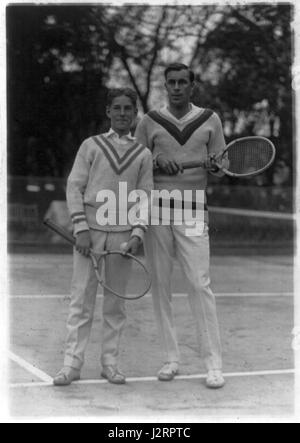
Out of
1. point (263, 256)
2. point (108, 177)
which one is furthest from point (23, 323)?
point (263, 256)

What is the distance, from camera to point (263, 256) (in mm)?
13977

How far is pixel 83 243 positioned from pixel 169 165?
27.3 inches

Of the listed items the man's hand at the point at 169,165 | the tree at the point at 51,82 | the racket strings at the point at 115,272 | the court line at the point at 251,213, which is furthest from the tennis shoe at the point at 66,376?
the court line at the point at 251,213

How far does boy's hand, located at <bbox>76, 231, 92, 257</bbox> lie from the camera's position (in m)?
4.66

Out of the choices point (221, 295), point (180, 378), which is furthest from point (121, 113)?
point (221, 295)

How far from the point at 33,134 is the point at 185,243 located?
33.6ft

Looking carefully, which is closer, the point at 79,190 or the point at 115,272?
the point at 79,190

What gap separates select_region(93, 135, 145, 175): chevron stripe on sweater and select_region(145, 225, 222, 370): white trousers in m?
0.46

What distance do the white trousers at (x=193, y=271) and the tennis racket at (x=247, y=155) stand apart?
0.46 m

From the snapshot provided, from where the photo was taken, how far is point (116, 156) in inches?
185

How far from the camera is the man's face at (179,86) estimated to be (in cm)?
480

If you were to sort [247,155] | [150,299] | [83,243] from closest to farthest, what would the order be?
[83,243] < [247,155] < [150,299]

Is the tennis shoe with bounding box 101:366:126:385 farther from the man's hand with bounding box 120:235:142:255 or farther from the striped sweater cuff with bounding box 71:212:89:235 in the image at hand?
the striped sweater cuff with bounding box 71:212:89:235

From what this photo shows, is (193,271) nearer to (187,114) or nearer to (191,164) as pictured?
(191,164)
